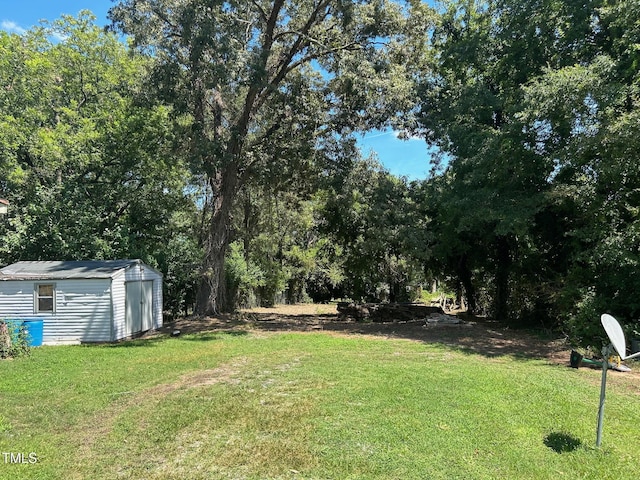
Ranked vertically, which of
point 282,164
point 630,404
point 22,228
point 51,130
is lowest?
point 630,404

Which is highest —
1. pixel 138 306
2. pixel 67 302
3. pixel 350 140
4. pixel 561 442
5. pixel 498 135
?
pixel 350 140

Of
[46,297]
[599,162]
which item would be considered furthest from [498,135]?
[46,297]

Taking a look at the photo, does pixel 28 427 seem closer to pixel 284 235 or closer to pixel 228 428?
pixel 228 428

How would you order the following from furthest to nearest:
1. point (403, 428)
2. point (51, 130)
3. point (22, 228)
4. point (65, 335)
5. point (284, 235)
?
point (284, 235)
point (51, 130)
point (22, 228)
point (65, 335)
point (403, 428)

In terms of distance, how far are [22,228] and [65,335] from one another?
598 centimetres

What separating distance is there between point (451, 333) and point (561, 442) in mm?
8646

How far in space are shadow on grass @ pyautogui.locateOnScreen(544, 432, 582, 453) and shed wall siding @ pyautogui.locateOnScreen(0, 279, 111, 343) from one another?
1099cm

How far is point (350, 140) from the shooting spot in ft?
53.8

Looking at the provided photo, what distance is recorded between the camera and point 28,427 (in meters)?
5.02

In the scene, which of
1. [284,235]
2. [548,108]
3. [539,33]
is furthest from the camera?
[284,235]

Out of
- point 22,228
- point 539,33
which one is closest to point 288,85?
point 539,33

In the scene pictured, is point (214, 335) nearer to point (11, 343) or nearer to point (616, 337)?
point (11, 343)

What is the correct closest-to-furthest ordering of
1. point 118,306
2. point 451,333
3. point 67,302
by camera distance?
point 67,302 < point 118,306 < point 451,333

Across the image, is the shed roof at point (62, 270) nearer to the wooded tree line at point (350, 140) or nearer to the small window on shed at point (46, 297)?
the small window on shed at point (46, 297)
